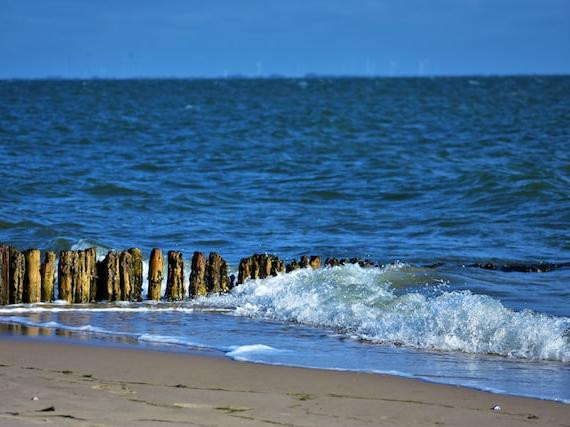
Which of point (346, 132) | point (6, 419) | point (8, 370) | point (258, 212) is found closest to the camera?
point (6, 419)

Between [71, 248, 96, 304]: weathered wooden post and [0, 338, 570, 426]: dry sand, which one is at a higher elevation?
[71, 248, 96, 304]: weathered wooden post

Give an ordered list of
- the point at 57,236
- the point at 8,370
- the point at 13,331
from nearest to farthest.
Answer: the point at 8,370 → the point at 13,331 → the point at 57,236

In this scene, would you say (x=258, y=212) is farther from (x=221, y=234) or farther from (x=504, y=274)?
(x=504, y=274)

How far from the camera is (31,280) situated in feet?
37.0

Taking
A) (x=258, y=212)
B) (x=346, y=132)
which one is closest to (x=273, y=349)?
(x=258, y=212)

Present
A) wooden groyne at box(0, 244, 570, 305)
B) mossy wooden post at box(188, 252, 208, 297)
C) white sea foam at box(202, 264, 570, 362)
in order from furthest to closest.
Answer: mossy wooden post at box(188, 252, 208, 297) < wooden groyne at box(0, 244, 570, 305) < white sea foam at box(202, 264, 570, 362)

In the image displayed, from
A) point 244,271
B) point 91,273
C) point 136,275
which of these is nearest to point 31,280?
point 91,273

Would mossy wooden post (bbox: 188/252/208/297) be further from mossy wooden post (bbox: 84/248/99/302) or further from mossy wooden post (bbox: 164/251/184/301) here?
mossy wooden post (bbox: 84/248/99/302)

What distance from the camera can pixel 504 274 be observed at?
44.2 feet

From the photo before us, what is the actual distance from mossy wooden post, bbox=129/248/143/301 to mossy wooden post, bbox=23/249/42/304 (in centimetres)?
105

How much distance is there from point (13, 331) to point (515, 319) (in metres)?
4.71

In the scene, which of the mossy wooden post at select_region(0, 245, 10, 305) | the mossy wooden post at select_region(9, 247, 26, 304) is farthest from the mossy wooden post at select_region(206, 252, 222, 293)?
the mossy wooden post at select_region(0, 245, 10, 305)

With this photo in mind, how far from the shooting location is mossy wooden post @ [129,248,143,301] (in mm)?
11672

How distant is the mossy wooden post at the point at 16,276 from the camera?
440 inches
